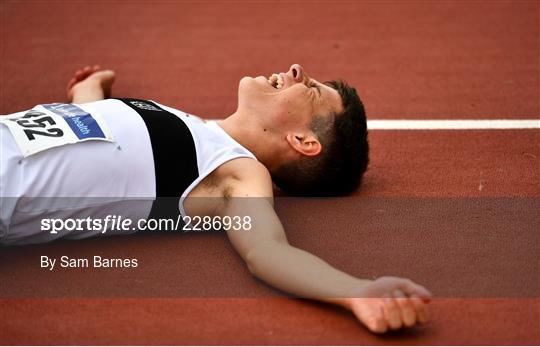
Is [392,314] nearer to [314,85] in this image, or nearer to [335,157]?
[335,157]

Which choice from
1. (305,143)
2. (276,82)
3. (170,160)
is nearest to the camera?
(170,160)

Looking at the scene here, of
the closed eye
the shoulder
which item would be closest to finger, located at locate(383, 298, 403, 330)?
the shoulder

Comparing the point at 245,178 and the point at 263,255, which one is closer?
the point at 263,255

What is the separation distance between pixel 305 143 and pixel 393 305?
1101 mm

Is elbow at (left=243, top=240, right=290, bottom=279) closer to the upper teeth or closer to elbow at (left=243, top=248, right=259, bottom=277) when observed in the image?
elbow at (left=243, top=248, right=259, bottom=277)

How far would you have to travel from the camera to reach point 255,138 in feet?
12.3

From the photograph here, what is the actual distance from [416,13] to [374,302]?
437 centimetres

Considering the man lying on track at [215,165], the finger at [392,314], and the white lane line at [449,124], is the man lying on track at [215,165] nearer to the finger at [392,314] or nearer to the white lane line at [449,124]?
the finger at [392,314]

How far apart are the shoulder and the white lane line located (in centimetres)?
137

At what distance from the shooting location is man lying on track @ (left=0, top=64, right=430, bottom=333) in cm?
308

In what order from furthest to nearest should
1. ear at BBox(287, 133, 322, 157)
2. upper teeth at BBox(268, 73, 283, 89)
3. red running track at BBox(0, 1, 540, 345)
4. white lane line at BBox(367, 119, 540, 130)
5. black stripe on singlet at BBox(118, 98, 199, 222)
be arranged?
white lane line at BBox(367, 119, 540, 130) < upper teeth at BBox(268, 73, 283, 89) < ear at BBox(287, 133, 322, 157) < black stripe on singlet at BBox(118, 98, 199, 222) < red running track at BBox(0, 1, 540, 345)

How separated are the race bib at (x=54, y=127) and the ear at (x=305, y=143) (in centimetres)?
74

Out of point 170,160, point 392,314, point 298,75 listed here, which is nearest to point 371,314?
point 392,314

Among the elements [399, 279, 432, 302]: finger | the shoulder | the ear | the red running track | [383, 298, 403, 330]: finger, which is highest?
the ear
